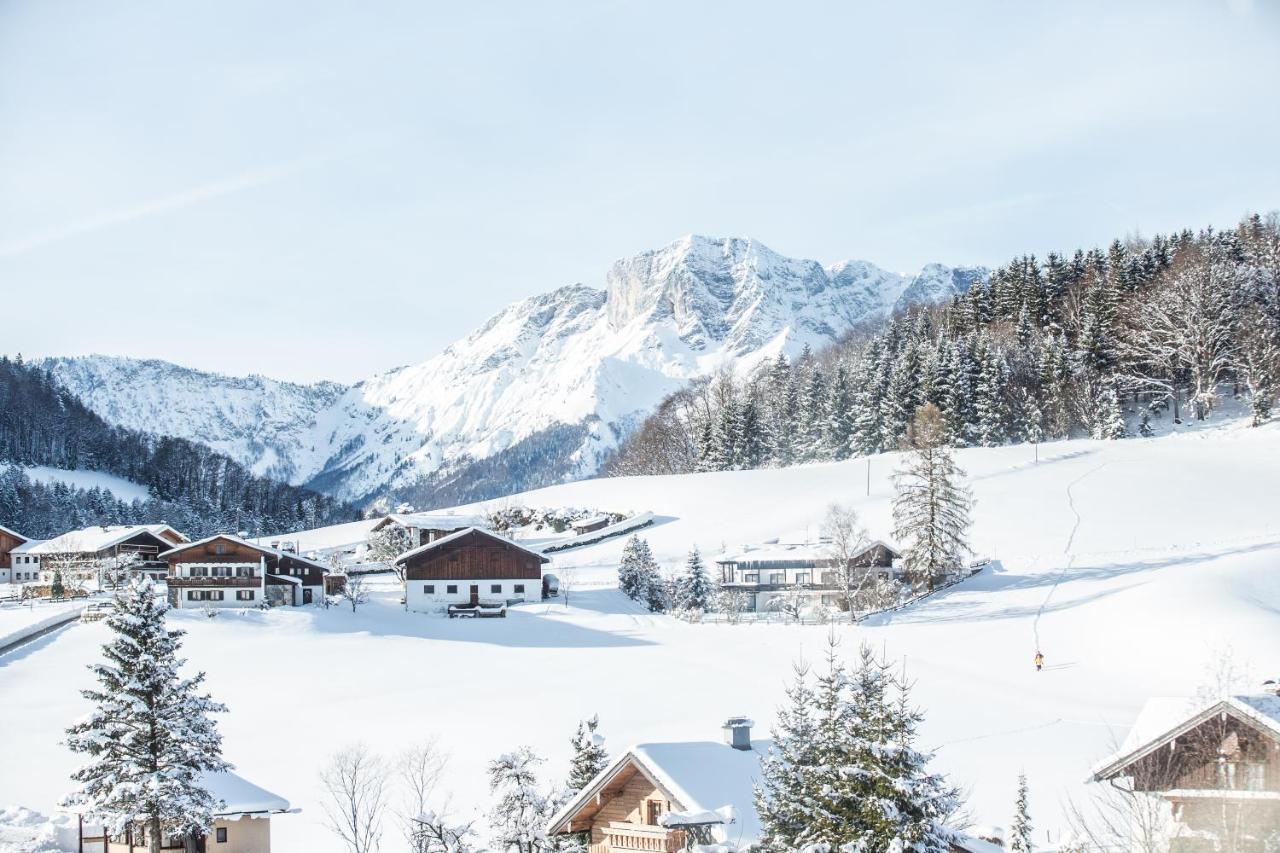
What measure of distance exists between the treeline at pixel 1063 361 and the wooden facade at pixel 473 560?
4210cm

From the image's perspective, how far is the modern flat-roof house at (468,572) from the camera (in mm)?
A: 68625

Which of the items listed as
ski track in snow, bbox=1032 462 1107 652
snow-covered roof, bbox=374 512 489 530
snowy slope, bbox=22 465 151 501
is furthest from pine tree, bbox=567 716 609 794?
snowy slope, bbox=22 465 151 501

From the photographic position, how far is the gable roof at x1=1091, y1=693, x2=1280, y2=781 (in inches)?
743

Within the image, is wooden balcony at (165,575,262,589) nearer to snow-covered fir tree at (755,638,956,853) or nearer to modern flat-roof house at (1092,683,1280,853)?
modern flat-roof house at (1092,683,1280,853)

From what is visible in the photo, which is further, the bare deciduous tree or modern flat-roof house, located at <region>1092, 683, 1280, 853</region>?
the bare deciduous tree

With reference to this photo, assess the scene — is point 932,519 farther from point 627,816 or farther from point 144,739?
point 144,739

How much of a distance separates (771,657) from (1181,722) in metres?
31.9

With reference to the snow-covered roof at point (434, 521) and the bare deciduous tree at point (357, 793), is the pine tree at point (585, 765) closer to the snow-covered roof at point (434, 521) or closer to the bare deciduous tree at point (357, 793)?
the bare deciduous tree at point (357, 793)

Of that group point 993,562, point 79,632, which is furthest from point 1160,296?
point 79,632

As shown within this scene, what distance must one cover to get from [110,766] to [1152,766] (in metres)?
21.2

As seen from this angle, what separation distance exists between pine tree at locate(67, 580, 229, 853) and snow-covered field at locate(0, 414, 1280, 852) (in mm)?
5353

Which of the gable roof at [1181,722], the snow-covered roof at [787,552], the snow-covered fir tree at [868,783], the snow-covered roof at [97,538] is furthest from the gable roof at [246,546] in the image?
the snow-covered fir tree at [868,783]

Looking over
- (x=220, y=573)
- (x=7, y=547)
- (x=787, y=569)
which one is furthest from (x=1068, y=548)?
(x=7, y=547)

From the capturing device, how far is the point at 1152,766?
1969cm
